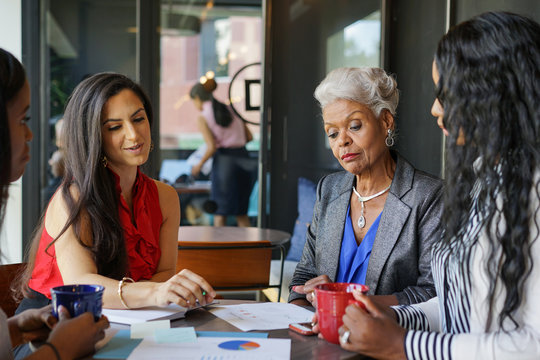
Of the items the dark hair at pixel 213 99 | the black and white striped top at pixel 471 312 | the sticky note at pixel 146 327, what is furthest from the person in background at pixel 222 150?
the black and white striped top at pixel 471 312

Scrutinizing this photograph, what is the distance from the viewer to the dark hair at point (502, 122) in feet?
3.86

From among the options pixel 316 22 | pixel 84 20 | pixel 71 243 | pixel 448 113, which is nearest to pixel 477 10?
pixel 316 22

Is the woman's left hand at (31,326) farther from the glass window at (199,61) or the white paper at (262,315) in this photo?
the glass window at (199,61)

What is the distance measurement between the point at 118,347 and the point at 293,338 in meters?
0.41

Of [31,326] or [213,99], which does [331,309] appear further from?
[213,99]

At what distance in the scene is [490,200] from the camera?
4.04 ft

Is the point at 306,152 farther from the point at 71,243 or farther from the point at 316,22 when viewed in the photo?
the point at 71,243

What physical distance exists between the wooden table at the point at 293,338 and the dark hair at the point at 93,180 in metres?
0.42

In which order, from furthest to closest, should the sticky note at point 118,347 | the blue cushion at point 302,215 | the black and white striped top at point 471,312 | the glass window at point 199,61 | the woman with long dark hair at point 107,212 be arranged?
the glass window at point 199,61
the blue cushion at point 302,215
the woman with long dark hair at point 107,212
the sticky note at point 118,347
the black and white striped top at point 471,312

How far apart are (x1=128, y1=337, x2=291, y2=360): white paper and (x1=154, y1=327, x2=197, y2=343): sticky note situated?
18mm

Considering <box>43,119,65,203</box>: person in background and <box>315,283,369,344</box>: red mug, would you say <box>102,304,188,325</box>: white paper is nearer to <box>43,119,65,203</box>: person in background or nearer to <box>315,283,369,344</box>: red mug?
<box>315,283,369,344</box>: red mug

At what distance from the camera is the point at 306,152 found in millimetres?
5918

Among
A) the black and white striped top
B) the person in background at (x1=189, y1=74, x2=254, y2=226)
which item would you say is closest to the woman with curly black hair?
the black and white striped top

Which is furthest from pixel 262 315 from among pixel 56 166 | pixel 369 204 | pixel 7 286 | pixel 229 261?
pixel 56 166
